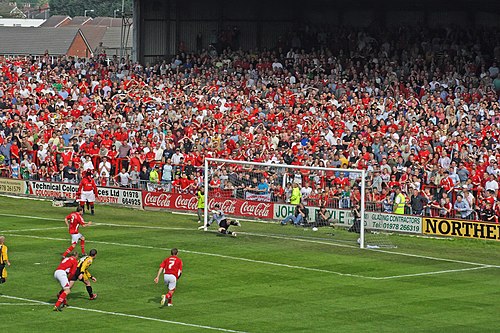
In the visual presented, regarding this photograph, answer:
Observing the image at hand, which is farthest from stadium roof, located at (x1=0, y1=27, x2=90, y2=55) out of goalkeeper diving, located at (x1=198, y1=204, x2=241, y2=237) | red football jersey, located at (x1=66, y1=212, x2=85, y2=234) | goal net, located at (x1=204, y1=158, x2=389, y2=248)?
red football jersey, located at (x1=66, y1=212, x2=85, y2=234)

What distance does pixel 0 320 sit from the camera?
2725 centimetres

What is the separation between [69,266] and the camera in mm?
28422

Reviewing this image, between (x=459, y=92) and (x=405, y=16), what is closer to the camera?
(x=459, y=92)

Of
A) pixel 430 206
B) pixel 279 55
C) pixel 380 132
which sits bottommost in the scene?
pixel 430 206

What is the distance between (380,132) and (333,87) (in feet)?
24.0

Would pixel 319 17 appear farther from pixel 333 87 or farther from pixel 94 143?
pixel 94 143

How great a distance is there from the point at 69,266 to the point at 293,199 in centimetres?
1573

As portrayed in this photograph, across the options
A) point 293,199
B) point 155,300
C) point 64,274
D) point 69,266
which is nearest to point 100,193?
point 293,199

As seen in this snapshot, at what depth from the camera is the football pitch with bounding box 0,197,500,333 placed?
2741cm

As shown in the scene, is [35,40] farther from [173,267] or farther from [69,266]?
[173,267]

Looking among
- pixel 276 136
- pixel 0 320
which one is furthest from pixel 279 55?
pixel 0 320

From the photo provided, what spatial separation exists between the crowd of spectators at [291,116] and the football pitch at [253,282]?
9.07 feet

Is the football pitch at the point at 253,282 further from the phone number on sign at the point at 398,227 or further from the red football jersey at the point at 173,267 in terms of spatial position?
the red football jersey at the point at 173,267

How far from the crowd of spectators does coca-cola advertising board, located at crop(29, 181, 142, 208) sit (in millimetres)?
439
